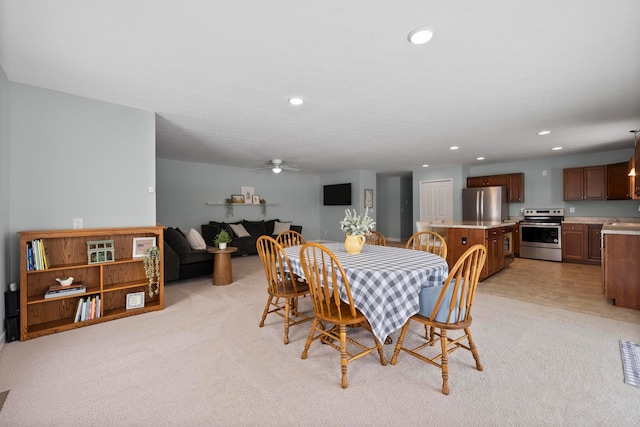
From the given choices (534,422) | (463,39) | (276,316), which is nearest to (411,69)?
(463,39)

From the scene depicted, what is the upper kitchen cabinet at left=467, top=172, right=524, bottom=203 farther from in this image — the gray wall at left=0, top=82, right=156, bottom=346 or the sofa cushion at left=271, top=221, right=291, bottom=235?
the gray wall at left=0, top=82, right=156, bottom=346

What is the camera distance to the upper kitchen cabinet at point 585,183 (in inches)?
222

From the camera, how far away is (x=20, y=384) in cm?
187

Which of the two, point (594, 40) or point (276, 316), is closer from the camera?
point (594, 40)

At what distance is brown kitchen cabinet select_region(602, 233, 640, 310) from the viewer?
10.4 feet

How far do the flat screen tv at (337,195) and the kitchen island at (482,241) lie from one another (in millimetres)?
4191

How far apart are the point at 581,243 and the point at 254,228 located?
741 centimetres

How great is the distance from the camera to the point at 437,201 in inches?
320

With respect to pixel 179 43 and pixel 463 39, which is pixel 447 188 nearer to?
pixel 463 39

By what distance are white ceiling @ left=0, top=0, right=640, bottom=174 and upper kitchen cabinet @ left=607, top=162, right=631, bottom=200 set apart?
185 centimetres

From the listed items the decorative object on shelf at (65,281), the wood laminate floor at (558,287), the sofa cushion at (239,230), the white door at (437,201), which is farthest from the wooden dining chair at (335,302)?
the white door at (437,201)

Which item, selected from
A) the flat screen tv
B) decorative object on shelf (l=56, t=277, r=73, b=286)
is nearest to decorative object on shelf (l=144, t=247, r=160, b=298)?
decorative object on shelf (l=56, t=277, r=73, b=286)

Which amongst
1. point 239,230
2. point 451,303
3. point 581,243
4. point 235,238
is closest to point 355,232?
point 451,303

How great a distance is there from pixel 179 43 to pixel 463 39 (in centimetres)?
198
